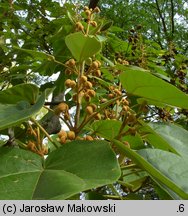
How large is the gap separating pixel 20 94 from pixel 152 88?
1.51 feet

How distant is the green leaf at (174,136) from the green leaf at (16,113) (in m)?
0.42

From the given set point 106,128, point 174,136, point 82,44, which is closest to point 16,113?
point 82,44

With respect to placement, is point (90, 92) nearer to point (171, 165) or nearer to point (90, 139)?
point (90, 139)

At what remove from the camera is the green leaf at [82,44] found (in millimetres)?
1249

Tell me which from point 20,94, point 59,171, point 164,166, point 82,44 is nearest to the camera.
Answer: point 59,171

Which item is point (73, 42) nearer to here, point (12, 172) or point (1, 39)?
point (12, 172)

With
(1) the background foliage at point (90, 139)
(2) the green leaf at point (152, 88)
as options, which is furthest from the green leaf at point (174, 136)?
(2) the green leaf at point (152, 88)

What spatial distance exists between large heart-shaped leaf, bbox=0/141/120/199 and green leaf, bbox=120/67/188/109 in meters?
0.22

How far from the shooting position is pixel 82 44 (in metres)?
1.27

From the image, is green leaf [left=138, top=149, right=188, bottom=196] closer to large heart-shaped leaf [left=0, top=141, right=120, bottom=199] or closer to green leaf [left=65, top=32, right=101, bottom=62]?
large heart-shaped leaf [left=0, top=141, right=120, bottom=199]

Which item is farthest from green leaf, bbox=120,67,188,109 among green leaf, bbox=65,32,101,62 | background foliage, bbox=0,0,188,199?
green leaf, bbox=65,32,101,62

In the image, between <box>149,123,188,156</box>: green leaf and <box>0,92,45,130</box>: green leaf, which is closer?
<box>0,92,45,130</box>: green leaf

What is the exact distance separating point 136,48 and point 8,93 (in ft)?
5.83

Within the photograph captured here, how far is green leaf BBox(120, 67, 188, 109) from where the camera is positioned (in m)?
1.14
